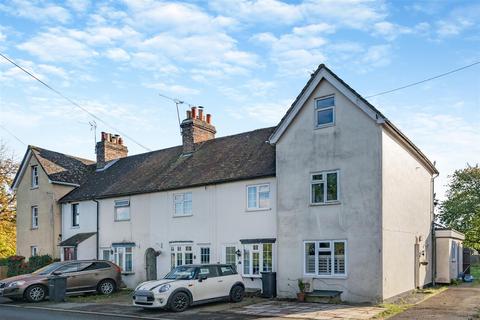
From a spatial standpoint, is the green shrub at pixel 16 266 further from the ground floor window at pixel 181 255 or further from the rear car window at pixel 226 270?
the rear car window at pixel 226 270

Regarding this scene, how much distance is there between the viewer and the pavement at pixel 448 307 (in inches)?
598

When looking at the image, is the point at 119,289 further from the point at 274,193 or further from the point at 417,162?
the point at 417,162

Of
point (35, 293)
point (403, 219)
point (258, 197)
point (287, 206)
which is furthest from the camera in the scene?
point (258, 197)

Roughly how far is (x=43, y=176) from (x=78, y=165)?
3300 millimetres

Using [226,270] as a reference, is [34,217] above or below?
above

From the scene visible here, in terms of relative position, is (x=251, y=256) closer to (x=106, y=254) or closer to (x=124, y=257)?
(x=124, y=257)

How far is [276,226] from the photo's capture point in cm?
2114

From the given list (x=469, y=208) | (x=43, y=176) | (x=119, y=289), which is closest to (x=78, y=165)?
(x=43, y=176)

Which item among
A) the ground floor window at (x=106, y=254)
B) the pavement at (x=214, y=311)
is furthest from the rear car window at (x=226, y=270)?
the ground floor window at (x=106, y=254)

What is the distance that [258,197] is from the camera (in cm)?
2206

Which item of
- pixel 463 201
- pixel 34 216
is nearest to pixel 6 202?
pixel 34 216

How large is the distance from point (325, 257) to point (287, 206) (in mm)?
2633

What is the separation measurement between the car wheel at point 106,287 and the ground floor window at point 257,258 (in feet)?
22.2

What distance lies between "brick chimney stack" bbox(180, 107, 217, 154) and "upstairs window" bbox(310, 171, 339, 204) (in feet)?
34.8
